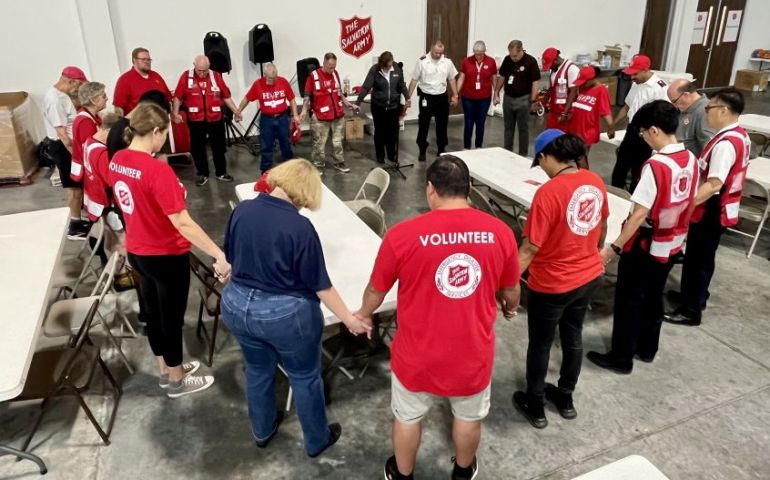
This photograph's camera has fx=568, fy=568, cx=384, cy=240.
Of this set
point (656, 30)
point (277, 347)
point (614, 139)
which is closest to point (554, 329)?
point (277, 347)

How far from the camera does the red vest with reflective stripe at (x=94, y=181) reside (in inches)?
142

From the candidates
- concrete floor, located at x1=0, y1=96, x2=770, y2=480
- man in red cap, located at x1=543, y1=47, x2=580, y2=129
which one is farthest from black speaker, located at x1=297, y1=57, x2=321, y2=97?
concrete floor, located at x1=0, y1=96, x2=770, y2=480

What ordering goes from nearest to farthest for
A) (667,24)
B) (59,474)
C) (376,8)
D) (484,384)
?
1. (484,384)
2. (59,474)
3. (376,8)
4. (667,24)

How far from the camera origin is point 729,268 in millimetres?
4730

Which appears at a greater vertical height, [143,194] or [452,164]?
[452,164]

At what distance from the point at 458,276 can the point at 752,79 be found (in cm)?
1340

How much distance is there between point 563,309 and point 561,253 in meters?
0.32

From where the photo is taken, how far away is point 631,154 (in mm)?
5672

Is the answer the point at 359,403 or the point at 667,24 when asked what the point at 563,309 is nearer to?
the point at 359,403

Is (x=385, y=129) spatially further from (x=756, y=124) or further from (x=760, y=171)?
(x=756, y=124)

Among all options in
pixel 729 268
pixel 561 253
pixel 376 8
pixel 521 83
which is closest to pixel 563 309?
pixel 561 253

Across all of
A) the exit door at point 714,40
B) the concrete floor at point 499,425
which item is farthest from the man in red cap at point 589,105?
the exit door at point 714,40

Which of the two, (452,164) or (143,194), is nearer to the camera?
(452,164)

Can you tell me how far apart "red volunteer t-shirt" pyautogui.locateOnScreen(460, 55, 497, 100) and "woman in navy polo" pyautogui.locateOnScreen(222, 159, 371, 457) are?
5475mm
